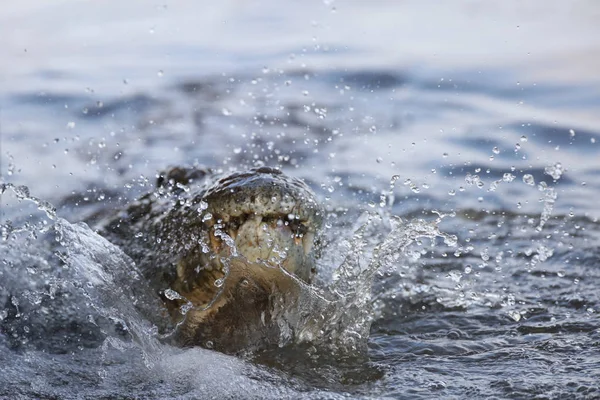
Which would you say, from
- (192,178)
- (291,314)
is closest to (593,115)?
(192,178)

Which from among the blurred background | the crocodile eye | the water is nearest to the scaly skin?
the crocodile eye

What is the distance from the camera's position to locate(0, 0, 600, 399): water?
340 centimetres

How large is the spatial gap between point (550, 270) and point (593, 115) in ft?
8.22

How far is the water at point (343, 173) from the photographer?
3.40 m

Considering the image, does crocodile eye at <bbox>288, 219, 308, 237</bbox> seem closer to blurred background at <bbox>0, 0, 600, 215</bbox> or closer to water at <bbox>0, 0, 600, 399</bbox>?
water at <bbox>0, 0, 600, 399</bbox>

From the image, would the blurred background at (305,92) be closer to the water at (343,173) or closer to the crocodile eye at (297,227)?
the water at (343,173)

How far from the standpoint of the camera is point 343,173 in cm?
642

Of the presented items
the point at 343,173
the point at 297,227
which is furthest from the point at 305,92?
the point at 297,227

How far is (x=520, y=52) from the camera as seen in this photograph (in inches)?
312

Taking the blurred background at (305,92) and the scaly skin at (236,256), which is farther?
the blurred background at (305,92)

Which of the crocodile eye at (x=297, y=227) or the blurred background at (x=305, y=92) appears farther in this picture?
the blurred background at (x=305, y=92)

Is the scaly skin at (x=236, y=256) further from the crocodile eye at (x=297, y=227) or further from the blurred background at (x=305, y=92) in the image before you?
the blurred background at (x=305, y=92)

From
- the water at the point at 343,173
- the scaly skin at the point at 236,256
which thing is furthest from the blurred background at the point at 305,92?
the scaly skin at the point at 236,256

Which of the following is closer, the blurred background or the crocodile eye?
the crocodile eye
